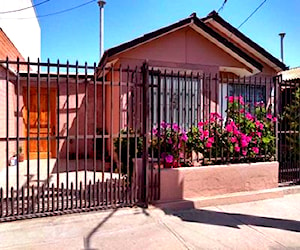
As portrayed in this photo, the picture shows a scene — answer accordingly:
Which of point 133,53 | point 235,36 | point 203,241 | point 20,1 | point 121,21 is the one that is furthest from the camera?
point 121,21

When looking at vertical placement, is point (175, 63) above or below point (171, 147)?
above

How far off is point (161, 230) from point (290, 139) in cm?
432

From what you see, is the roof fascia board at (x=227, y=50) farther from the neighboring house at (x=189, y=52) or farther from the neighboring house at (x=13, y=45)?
the neighboring house at (x=13, y=45)

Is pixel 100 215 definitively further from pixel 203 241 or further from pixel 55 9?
pixel 55 9

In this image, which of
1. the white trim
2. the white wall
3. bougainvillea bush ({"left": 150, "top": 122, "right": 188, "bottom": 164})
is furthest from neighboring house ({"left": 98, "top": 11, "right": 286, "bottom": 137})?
the white wall

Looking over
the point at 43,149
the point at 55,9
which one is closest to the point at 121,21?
the point at 55,9

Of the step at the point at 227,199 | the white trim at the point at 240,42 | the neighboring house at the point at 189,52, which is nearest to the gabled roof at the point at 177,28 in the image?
the neighboring house at the point at 189,52

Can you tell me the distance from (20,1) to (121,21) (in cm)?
458

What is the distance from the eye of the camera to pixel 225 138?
5473 millimetres

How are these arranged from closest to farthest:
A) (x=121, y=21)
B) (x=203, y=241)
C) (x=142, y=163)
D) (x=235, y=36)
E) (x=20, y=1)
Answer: (x=203, y=241) < (x=142, y=163) < (x=235, y=36) < (x=20, y=1) < (x=121, y=21)

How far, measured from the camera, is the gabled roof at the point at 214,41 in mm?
7414

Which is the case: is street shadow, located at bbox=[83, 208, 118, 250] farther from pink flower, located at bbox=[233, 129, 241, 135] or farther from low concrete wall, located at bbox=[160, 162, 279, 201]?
pink flower, located at bbox=[233, 129, 241, 135]

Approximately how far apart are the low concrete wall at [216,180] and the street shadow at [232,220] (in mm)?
414

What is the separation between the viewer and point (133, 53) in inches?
311
